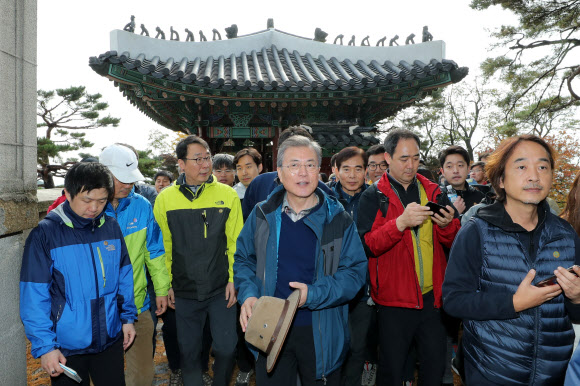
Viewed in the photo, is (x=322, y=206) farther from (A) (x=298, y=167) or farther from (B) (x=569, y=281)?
(B) (x=569, y=281)

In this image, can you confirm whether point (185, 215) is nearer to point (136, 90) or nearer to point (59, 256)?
point (59, 256)

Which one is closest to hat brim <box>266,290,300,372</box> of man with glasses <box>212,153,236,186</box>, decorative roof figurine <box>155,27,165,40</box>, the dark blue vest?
the dark blue vest

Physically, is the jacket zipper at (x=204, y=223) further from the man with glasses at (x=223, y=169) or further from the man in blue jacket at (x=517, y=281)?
the man in blue jacket at (x=517, y=281)

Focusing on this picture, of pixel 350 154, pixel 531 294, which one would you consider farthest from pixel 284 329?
pixel 350 154

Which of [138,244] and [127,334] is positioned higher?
[138,244]

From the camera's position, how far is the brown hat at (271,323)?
75.3 inches

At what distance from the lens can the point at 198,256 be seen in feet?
10.7

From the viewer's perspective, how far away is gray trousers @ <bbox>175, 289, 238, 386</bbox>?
3168 mm

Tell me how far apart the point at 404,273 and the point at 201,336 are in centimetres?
181

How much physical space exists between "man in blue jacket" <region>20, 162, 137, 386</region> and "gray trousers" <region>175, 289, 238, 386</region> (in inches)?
29.8

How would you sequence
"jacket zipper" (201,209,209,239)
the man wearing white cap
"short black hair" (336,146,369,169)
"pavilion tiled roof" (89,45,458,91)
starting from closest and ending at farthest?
the man wearing white cap, "jacket zipper" (201,209,209,239), "short black hair" (336,146,369,169), "pavilion tiled roof" (89,45,458,91)

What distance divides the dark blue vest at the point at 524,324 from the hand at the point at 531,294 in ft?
0.30

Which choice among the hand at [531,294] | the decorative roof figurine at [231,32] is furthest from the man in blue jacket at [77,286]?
the decorative roof figurine at [231,32]

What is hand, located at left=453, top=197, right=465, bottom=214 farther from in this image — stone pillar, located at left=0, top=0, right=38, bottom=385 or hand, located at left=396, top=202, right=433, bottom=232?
stone pillar, located at left=0, top=0, right=38, bottom=385
